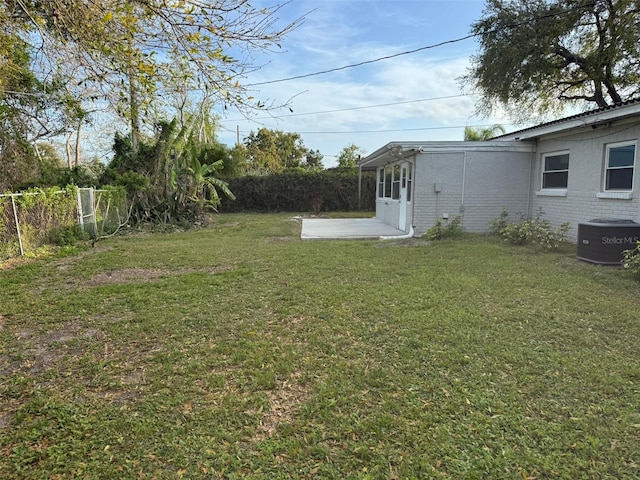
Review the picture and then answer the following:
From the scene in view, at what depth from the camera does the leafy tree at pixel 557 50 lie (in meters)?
14.8

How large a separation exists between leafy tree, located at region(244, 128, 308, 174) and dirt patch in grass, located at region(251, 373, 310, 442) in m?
35.4

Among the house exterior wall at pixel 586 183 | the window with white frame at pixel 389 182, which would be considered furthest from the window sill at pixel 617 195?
the window with white frame at pixel 389 182

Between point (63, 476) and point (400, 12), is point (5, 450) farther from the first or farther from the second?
point (400, 12)

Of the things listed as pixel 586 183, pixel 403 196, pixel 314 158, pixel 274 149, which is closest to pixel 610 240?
pixel 586 183

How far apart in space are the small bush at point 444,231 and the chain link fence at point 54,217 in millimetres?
8961

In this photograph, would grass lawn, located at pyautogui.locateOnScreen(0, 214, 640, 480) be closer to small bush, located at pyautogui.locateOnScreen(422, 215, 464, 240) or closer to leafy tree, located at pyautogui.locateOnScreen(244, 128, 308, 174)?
small bush, located at pyautogui.locateOnScreen(422, 215, 464, 240)

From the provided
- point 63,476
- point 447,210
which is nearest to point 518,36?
point 447,210

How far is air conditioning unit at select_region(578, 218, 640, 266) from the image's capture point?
729cm

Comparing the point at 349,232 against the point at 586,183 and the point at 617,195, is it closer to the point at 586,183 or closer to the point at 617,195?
the point at 586,183

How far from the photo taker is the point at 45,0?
A: 3.49m

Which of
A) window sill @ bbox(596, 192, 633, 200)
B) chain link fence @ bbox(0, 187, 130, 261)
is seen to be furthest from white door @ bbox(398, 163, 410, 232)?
chain link fence @ bbox(0, 187, 130, 261)

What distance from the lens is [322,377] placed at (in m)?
3.25

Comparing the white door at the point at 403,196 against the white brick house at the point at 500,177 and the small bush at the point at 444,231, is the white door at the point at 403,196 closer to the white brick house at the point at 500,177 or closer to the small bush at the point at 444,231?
the white brick house at the point at 500,177

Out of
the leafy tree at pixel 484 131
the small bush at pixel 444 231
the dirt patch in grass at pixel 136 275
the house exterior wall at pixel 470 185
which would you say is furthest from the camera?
the leafy tree at pixel 484 131
